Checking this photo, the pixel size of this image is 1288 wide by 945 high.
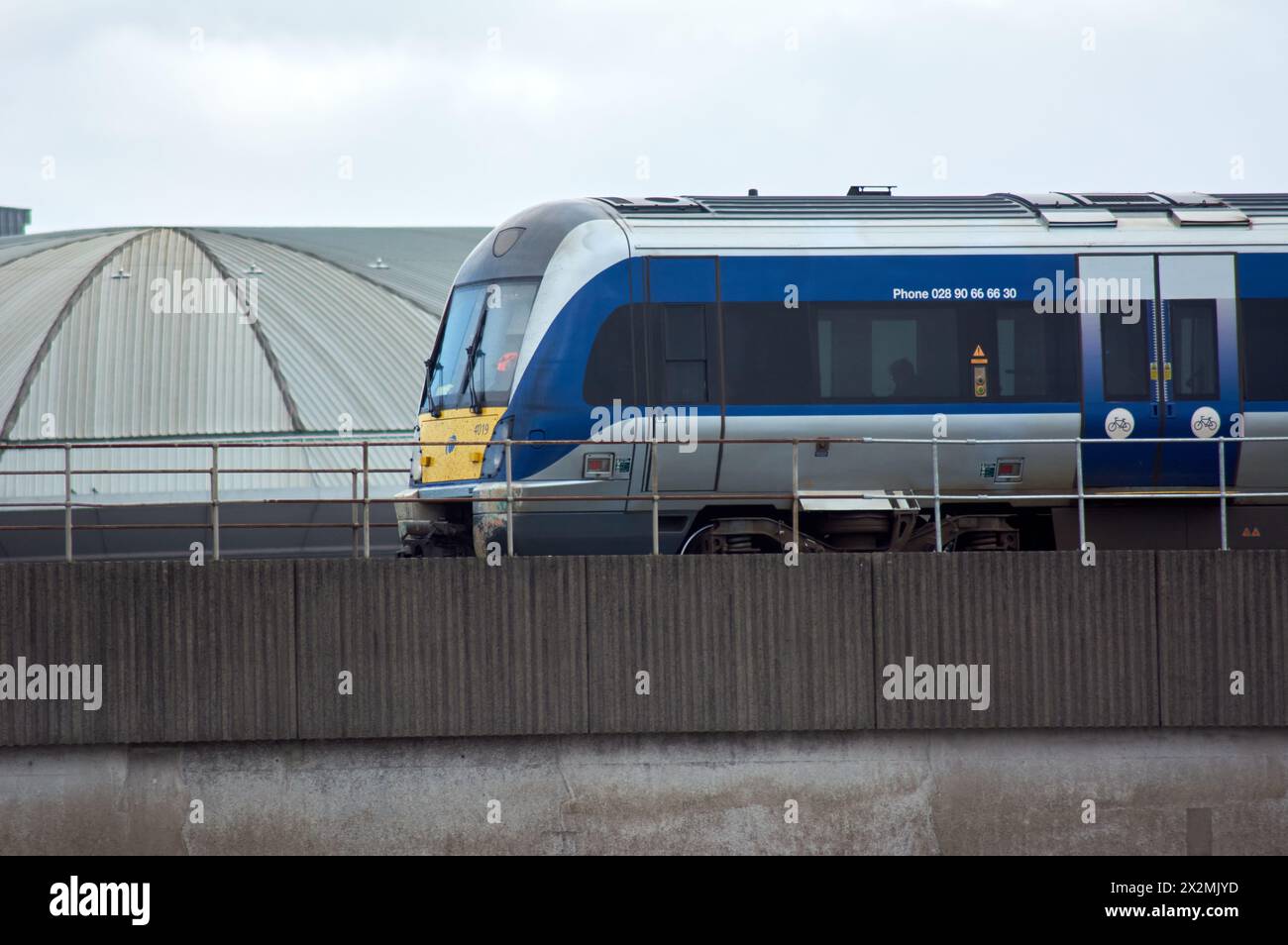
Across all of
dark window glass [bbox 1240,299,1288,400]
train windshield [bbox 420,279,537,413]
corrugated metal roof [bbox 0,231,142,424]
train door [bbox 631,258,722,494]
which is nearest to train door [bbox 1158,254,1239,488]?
dark window glass [bbox 1240,299,1288,400]

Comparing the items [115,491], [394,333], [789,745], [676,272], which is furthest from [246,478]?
[789,745]

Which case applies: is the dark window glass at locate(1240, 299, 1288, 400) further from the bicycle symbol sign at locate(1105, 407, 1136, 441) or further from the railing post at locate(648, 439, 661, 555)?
the railing post at locate(648, 439, 661, 555)

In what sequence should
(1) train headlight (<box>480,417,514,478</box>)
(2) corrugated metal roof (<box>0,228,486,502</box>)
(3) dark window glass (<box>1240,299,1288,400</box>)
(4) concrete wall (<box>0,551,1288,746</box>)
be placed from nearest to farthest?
(4) concrete wall (<box>0,551,1288,746</box>) → (1) train headlight (<box>480,417,514,478</box>) → (3) dark window glass (<box>1240,299,1288,400</box>) → (2) corrugated metal roof (<box>0,228,486,502</box>)

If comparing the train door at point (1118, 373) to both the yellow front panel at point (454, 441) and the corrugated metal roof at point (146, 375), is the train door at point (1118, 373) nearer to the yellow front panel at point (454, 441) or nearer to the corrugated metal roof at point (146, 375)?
the yellow front panel at point (454, 441)

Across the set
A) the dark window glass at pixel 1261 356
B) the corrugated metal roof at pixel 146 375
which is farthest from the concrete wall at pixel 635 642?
the corrugated metal roof at pixel 146 375

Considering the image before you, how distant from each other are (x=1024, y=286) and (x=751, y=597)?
4928mm

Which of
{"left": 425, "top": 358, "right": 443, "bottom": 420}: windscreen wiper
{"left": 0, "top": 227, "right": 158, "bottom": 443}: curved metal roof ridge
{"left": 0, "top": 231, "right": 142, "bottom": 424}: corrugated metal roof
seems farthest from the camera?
{"left": 0, "top": 231, "right": 142, "bottom": 424}: corrugated metal roof

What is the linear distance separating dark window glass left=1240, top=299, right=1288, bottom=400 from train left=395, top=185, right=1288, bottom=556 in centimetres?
2

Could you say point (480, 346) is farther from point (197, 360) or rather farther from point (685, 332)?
point (197, 360)

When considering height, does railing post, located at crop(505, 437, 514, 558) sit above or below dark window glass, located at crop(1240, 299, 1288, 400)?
below

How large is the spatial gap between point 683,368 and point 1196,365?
17.7ft

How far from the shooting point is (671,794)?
1291 centimetres

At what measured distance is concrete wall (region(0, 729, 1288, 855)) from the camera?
41.1 ft

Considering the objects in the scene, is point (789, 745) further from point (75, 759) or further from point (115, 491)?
point (115, 491)
